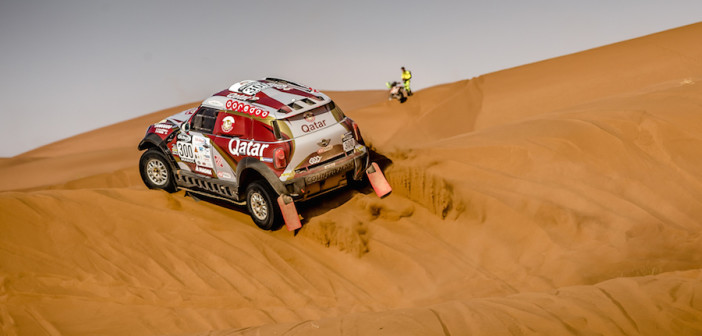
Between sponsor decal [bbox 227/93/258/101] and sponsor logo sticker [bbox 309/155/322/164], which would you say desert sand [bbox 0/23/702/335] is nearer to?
sponsor logo sticker [bbox 309/155/322/164]

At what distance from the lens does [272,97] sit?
31.4ft

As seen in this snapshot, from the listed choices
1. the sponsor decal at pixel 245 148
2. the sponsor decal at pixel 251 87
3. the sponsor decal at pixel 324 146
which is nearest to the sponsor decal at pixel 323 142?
the sponsor decal at pixel 324 146

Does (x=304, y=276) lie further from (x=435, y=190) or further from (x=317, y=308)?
(x=435, y=190)

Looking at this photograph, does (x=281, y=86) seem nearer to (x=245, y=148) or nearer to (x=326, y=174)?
(x=245, y=148)

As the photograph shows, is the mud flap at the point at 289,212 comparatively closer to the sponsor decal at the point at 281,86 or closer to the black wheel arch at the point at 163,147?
the sponsor decal at the point at 281,86

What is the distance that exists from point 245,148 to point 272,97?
91 centimetres

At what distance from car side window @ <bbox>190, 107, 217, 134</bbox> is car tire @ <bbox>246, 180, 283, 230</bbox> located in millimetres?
1243

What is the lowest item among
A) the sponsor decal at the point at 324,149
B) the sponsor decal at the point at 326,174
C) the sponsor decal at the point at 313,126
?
the sponsor decal at the point at 326,174

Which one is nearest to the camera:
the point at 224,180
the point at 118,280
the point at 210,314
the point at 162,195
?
the point at 210,314

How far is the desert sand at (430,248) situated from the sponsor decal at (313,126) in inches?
53.7

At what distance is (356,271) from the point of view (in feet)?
28.5

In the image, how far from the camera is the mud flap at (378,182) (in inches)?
Answer: 396

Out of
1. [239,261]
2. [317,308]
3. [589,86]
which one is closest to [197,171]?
[239,261]

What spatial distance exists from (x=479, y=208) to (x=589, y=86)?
34.9 ft
